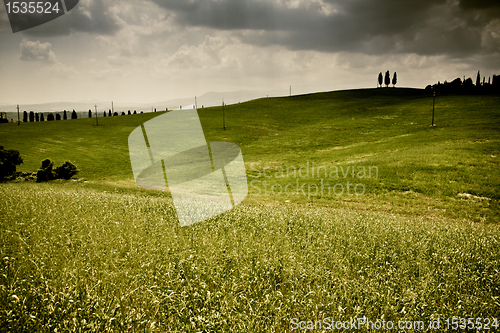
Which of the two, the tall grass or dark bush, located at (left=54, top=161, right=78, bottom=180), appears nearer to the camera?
the tall grass

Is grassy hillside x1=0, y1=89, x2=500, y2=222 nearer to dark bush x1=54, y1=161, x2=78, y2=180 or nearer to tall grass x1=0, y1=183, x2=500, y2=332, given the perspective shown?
dark bush x1=54, y1=161, x2=78, y2=180

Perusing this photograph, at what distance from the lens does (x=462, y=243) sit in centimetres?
740

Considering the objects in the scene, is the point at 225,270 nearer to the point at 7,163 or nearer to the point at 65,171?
the point at 65,171

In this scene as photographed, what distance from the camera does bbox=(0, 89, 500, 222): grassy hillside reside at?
2277 centimetres

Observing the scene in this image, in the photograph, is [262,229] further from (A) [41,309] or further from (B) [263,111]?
(B) [263,111]

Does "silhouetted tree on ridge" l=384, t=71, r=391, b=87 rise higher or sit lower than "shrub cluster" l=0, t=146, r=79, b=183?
higher

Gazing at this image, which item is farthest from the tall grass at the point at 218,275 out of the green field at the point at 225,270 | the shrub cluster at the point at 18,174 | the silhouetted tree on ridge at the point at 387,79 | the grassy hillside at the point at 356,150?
the silhouetted tree on ridge at the point at 387,79

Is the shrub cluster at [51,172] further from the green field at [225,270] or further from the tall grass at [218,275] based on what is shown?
the tall grass at [218,275]

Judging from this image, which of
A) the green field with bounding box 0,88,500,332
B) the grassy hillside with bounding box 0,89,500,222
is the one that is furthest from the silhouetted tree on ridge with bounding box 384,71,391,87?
the green field with bounding box 0,88,500,332

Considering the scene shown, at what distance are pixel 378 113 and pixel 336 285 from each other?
3640 inches

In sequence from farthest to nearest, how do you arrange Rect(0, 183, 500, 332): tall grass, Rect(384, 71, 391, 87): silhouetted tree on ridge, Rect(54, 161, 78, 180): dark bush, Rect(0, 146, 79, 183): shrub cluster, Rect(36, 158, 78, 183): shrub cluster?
Rect(384, 71, 391, 87): silhouetted tree on ridge
Rect(54, 161, 78, 180): dark bush
Rect(36, 158, 78, 183): shrub cluster
Rect(0, 146, 79, 183): shrub cluster
Rect(0, 183, 500, 332): tall grass

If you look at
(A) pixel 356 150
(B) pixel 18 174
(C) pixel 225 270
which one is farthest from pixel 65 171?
(A) pixel 356 150

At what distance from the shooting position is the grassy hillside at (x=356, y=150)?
22.8 metres

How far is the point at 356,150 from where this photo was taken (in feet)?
148
